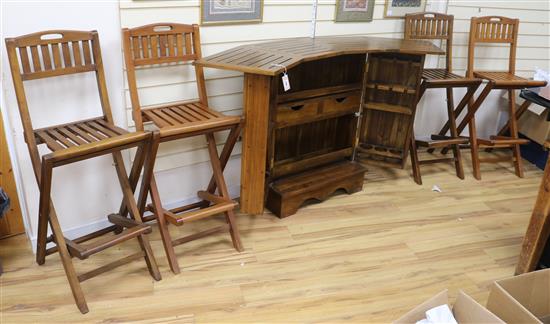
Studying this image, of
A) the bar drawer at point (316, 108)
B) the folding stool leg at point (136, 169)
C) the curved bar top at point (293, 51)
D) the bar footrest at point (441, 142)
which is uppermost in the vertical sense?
the curved bar top at point (293, 51)

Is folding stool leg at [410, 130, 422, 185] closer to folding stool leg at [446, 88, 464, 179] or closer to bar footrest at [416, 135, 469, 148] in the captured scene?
bar footrest at [416, 135, 469, 148]

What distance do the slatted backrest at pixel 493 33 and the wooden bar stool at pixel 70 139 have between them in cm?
257

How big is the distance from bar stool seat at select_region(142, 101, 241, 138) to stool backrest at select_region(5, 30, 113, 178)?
0.79 ft

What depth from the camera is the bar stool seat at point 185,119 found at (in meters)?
2.31

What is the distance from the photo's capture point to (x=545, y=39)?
13.3ft

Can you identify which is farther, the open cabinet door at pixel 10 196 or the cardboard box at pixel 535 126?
the cardboard box at pixel 535 126

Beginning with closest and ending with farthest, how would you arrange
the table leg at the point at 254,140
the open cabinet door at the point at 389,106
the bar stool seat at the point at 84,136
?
the bar stool seat at the point at 84,136 < the table leg at the point at 254,140 < the open cabinet door at the point at 389,106

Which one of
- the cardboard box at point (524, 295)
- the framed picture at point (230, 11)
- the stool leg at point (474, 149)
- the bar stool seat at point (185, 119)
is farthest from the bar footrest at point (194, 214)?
the stool leg at point (474, 149)

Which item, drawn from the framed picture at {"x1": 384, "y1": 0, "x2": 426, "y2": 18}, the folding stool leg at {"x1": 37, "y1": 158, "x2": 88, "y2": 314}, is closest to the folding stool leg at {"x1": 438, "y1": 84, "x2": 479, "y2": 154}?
the framed picture at {"x1": 384, "y1": 0, "x2": 426, "y2": 18}

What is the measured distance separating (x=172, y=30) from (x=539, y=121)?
117 inches

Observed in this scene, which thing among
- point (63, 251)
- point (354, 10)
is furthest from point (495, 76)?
point (63, 251)

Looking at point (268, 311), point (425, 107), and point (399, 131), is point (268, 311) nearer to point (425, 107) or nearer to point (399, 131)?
point (399, 131)

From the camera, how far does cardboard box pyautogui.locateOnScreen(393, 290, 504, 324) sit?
1632 millimetres

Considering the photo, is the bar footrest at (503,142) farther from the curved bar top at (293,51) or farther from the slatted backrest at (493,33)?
the curved bar top at (293,51)
